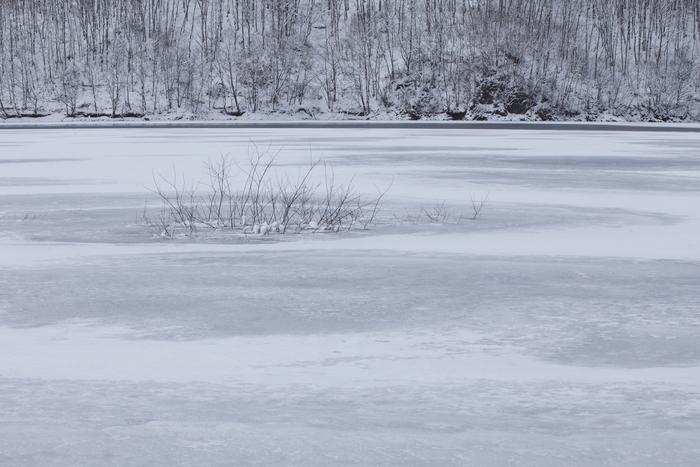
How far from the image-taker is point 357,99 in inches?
2211

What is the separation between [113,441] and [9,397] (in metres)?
0.89

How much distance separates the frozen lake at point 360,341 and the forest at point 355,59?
43.7 meters

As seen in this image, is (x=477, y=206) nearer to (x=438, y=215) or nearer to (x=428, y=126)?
(x=438, y=215)

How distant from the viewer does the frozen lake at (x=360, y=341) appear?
387 cm

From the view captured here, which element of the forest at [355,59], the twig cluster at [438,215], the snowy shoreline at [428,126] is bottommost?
the snowy shoreline at [428,126]

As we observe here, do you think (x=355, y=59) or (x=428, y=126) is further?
(x=355, y=59)

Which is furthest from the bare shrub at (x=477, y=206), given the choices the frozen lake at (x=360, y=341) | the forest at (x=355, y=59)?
the forest at (x=355, y=59)

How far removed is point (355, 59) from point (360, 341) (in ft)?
180

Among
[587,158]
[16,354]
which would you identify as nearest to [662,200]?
[587,158]

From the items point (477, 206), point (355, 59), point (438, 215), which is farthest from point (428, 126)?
point (438, 215)

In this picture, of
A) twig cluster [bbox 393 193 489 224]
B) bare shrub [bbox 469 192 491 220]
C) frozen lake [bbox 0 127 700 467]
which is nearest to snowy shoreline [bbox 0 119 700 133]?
bare shrub [bbox 469 192 491 220]

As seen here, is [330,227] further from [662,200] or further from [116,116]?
[116,116]

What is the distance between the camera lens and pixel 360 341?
550cm

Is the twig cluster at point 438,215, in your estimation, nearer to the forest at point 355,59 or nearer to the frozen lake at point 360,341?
the frozen lake at point 360,341
